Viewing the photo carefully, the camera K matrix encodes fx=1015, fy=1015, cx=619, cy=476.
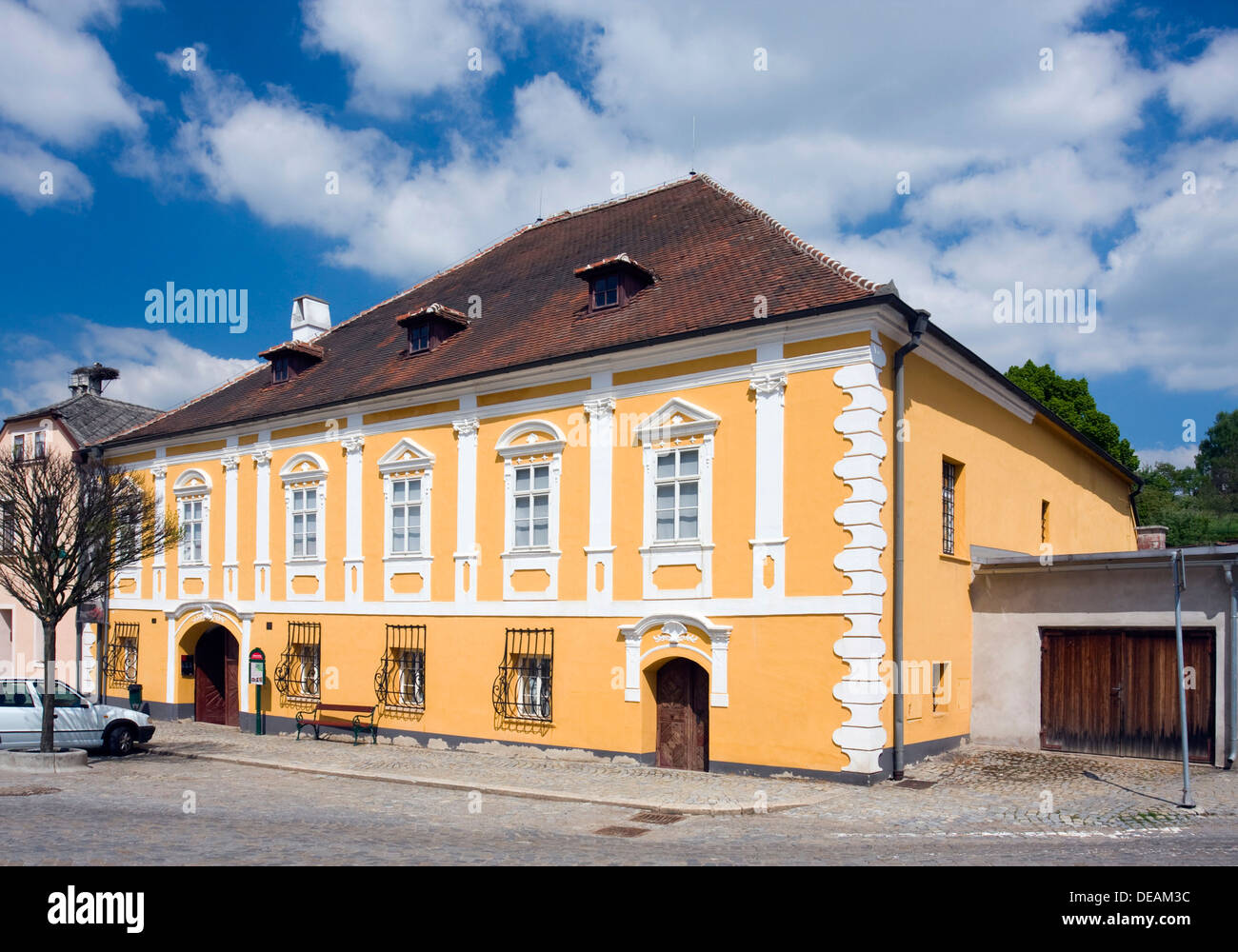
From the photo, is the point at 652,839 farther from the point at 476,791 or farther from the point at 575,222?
the point at 575,222

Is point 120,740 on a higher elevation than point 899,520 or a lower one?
lower

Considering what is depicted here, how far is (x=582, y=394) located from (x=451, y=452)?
3494mm

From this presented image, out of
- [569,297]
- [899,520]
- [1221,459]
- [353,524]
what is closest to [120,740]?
[353,524]

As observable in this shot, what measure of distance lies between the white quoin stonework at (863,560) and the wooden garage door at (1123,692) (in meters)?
4.18

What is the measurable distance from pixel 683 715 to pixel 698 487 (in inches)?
149

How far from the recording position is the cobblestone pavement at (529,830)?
382 inches

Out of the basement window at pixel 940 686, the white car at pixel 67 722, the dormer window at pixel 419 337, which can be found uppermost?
the dormer window at pixel 419 337

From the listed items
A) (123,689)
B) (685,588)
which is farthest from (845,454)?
(123,689)

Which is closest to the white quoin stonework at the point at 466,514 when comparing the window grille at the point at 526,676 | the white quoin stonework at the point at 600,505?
the window grille at the point at 526,676

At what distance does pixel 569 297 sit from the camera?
20.3 meters

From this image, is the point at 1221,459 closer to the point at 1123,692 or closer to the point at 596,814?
the point at 1123,692

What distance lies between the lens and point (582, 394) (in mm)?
17922

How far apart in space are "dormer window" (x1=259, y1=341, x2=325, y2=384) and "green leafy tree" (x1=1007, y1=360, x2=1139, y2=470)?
2743 centimetres

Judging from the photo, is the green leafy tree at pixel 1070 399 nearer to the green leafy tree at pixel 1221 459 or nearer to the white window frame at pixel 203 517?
the white window frame at pixel 203 517
